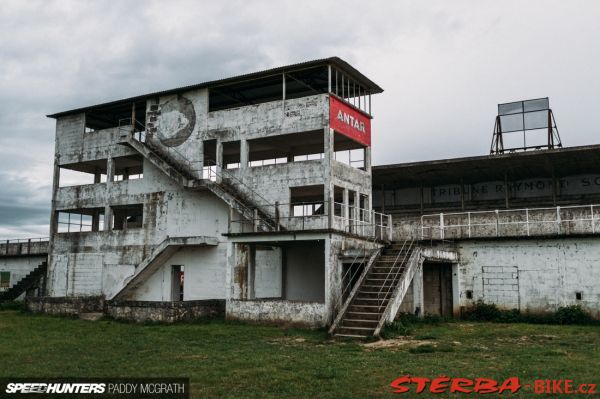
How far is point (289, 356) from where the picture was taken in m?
15.8

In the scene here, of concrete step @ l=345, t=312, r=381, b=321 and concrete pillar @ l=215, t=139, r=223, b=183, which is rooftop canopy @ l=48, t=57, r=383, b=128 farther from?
concrete step @ l=345, t=312, r=381, b=321

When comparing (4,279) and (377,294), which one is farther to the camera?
(4,279)

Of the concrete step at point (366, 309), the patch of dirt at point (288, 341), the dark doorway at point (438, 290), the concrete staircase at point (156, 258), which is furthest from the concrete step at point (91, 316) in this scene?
the dark doorway at point (438, 290)

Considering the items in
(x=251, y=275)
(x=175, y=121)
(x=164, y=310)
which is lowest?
(x=164, y=310)

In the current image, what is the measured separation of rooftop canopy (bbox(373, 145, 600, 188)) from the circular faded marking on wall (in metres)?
11.6

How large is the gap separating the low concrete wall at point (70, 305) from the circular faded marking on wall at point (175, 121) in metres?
9.47

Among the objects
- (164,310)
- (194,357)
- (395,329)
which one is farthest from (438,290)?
(194,357)

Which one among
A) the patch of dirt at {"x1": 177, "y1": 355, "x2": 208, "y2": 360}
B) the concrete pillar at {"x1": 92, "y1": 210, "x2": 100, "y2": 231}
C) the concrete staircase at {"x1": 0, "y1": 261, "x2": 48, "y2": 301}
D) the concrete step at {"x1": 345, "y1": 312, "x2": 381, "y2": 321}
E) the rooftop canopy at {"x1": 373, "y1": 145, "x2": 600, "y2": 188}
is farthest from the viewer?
the concrete staircase at {"x1": 0, "y1": 261, "x2": 48, "y2": 301}

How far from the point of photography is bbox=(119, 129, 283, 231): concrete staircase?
2708cm

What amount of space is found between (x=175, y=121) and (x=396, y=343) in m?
19.4

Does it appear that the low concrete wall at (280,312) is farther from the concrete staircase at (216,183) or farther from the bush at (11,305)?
the bush at (11,305)

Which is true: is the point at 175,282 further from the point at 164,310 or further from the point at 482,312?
the point at 482,312

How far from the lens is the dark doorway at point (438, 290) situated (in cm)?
2697

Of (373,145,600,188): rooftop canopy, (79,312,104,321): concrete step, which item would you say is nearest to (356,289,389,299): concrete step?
(79,312,104,321): concrete step
